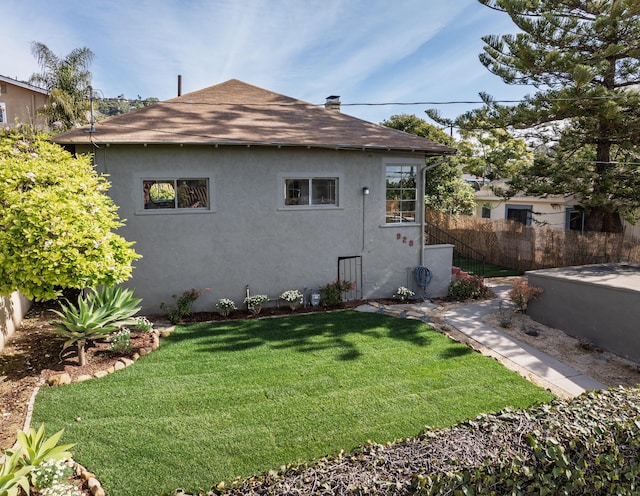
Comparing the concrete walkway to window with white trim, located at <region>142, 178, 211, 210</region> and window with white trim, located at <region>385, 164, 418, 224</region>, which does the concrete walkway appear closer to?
window with white trim, located at <region>385, 164, 418, 224</region>

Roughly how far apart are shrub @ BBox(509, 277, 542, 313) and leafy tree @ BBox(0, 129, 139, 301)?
8.67m

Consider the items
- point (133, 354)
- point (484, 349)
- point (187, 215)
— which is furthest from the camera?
point (187, 215)

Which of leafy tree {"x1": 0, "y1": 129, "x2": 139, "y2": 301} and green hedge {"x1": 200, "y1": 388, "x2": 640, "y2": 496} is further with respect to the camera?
leafy tree {"x1": 0, "y1": 129, "x2": 139, "y2": 301}

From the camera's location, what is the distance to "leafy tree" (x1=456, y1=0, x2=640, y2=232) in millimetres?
12672

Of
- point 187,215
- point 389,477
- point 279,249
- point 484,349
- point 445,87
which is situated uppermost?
point 445,87

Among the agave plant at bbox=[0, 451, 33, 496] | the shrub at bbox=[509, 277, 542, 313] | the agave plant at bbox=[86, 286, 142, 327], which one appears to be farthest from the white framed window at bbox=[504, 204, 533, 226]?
the agave plant at bbox=[0, 451, 33, 496]

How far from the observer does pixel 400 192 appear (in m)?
11.5

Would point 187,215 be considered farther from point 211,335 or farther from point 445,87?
point 445,87

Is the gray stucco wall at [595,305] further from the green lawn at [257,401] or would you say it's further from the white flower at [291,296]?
the white flower at [291,296]

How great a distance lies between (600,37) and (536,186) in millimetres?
4993

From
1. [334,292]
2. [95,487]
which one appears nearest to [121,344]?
[95,487]

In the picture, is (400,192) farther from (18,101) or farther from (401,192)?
(18,101)

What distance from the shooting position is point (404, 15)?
11.9m

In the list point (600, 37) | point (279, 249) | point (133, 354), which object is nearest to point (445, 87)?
point (600, 37)
